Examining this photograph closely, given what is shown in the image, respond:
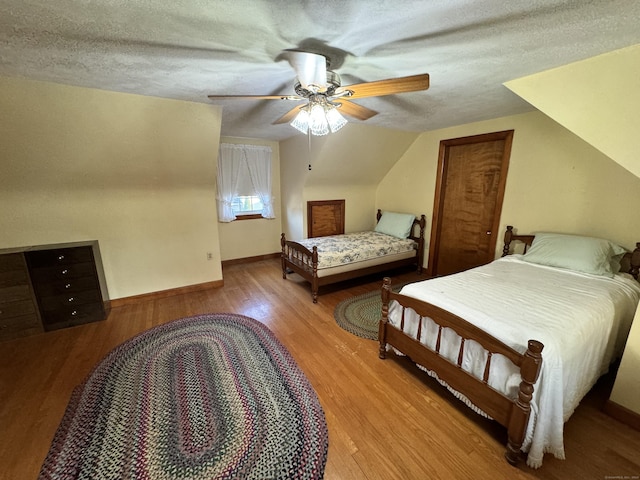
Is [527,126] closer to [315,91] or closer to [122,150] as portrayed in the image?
[315,91]

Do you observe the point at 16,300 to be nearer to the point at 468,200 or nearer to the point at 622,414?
the point at 622,414

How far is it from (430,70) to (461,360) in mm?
1916

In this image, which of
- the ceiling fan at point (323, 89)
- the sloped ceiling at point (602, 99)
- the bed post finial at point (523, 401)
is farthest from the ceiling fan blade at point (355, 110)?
the bed post finial at point (523, 401)

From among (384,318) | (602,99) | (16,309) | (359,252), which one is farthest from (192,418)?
(602,99)

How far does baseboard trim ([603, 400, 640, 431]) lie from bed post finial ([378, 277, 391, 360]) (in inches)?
56.4

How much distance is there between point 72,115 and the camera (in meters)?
2.11

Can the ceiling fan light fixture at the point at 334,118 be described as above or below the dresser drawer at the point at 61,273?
above

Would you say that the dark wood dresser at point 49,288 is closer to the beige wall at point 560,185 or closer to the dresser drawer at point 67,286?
the dresser drawer at point 67,286

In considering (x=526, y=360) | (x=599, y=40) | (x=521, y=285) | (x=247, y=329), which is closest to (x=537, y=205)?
(x=521, y=285)

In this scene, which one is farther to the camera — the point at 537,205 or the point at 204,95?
the point at 537,205

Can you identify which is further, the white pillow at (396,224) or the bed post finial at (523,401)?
the white pillow at (396,224)

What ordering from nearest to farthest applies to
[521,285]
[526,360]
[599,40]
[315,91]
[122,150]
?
[526,360] < [599,40] < [315,91] < [521,285] < [122,150]

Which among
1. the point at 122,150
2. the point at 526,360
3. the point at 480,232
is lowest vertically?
the point at 526,360

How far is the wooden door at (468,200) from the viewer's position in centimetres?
310
